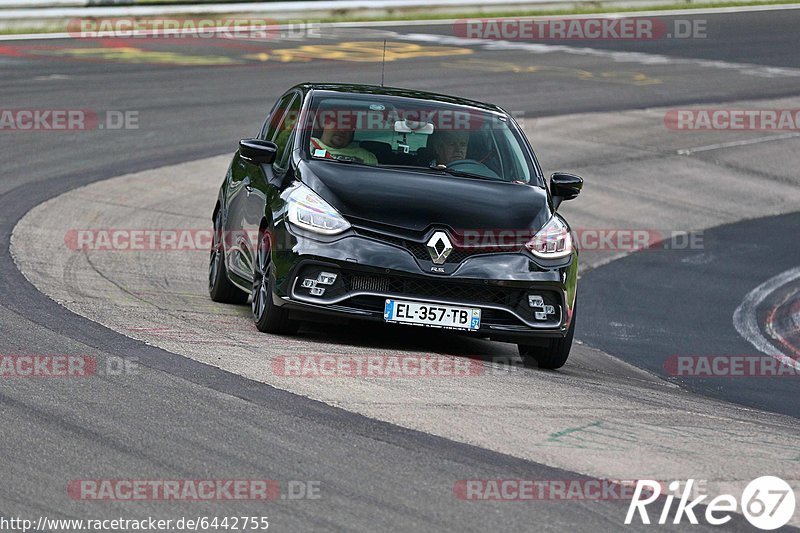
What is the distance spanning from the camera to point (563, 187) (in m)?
9.70

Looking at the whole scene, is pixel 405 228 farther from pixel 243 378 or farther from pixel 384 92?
pixel 384 92

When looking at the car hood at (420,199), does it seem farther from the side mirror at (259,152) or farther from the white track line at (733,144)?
A: the white track line at (733,144)

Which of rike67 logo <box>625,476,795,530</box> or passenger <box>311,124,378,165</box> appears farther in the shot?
passenger <box>311,124,378,165</box>

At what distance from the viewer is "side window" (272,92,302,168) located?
968 centimetres

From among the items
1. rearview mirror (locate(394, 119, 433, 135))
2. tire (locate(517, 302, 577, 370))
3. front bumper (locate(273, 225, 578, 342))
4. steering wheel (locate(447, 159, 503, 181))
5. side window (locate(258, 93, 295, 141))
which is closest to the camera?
front bumper (locate(273, 225, 578, 342))

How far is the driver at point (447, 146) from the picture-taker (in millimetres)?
9648

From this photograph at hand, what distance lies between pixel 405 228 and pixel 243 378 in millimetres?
1674

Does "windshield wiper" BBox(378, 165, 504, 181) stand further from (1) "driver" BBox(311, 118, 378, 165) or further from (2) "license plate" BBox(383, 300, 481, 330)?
(2) "license plate" BBox(383, 300, 481, 330)

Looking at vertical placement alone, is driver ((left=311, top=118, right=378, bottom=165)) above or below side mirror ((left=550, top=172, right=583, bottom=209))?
above

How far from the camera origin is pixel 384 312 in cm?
848

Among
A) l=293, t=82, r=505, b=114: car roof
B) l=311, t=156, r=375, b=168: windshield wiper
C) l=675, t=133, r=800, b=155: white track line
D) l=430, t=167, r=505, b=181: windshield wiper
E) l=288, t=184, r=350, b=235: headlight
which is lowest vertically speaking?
l=675, t=133, r=800, b=155: white track line

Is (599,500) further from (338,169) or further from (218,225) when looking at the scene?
(218,225)

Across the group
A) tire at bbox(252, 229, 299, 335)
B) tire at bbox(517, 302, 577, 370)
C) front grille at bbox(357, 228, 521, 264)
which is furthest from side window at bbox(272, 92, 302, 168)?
tire at bbox(517, 302, 577, 370)

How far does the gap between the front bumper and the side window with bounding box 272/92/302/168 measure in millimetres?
1054
